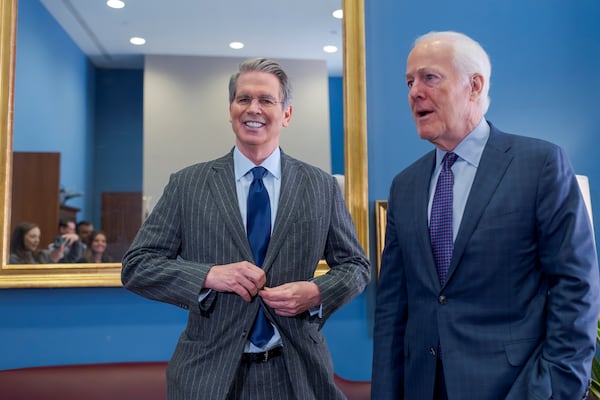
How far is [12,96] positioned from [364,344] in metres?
1.92

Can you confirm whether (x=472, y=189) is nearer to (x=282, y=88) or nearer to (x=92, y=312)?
(x=282, y=88)

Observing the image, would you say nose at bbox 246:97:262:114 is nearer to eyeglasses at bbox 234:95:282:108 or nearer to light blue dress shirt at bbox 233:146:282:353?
eyeglasses at bbox 234:95:282:108

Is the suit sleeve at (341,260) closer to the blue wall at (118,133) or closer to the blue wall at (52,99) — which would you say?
the blue wall at (118,133)

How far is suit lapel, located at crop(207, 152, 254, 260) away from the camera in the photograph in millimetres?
1504

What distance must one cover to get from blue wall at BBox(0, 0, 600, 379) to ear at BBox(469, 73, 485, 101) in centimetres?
121

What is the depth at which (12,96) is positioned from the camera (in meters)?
2.51

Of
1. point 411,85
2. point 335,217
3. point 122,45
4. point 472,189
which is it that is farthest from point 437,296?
point 122,45

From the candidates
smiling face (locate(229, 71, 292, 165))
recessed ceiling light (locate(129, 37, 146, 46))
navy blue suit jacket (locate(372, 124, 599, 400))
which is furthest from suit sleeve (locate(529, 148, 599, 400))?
recessed ceiling light (locate(129, 37, 146, 46))

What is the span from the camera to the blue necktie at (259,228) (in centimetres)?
149

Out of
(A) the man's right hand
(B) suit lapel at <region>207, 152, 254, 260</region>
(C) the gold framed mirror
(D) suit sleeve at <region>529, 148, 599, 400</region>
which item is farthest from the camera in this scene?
(C) the gold framed mirror

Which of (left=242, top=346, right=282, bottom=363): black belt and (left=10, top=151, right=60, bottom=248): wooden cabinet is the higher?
(left=10, top=151, right=60, bottom=248): wooden cabinet

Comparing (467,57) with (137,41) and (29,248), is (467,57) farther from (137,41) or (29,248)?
(29,248)

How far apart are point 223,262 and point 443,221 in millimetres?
576

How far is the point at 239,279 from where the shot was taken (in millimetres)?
1399
